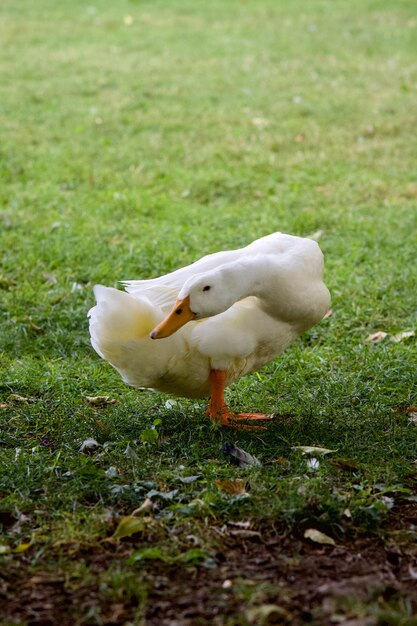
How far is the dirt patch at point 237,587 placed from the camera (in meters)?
2.48

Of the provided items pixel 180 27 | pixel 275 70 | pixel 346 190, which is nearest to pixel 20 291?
pixel 346 190

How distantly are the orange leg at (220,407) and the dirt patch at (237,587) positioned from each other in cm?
110

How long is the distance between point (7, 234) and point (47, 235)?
31 cm

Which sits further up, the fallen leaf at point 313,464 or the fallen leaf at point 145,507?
the fallen leaf at point 145,507

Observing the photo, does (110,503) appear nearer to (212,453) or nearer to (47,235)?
(212,453)

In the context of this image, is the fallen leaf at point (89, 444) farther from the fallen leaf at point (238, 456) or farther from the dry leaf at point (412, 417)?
the dry leaf at point (412, 417)

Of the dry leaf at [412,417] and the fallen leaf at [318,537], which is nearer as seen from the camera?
the fallen leaf at [318,537]

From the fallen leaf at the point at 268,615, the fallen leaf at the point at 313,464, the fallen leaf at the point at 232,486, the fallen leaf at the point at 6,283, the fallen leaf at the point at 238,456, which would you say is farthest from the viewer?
the fallen leaf at the point at 6,283

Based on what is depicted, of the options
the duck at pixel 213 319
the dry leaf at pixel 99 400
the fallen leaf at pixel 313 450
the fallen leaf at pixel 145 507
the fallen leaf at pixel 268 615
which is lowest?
the dry leaf at pixel 99 400

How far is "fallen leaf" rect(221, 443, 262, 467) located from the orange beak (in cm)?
54

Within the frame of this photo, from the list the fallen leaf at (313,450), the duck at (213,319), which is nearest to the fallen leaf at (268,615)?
the fallen leaf at (313,450)

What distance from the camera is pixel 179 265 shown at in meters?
6.24

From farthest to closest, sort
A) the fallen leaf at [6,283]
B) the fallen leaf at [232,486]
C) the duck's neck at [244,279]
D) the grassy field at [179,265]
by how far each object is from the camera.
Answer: the fallen leaf at [6,283]
the duck's neck at [244,279]
the fallen leaf at [232,486]
the grassy field at [179,265]

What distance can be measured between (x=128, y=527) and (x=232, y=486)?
0.50 m
